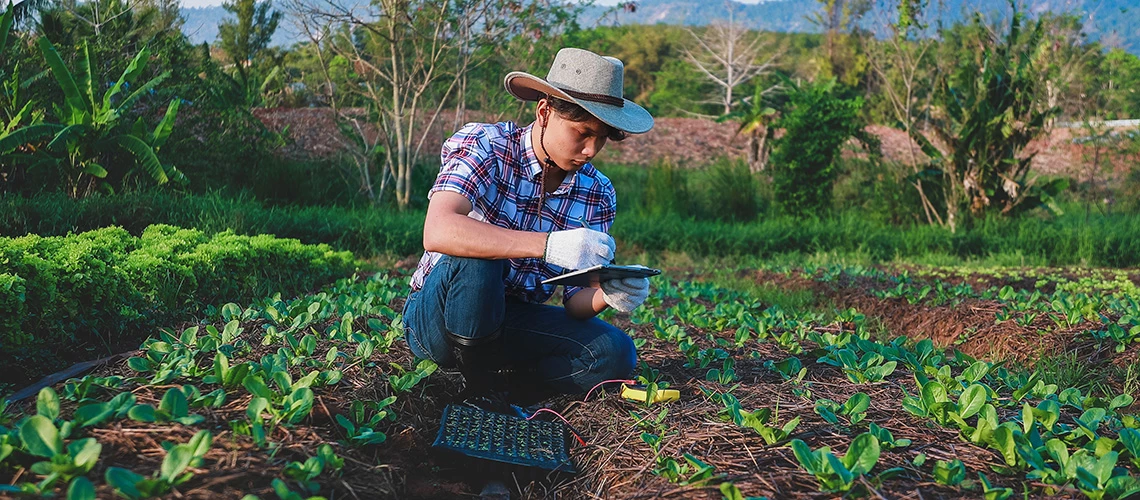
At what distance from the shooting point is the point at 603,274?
2.78 m

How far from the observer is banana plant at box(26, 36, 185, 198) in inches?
323

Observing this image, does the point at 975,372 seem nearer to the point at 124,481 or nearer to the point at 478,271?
the point at 478,271

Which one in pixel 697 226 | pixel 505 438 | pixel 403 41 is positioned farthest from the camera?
pixel 403 41

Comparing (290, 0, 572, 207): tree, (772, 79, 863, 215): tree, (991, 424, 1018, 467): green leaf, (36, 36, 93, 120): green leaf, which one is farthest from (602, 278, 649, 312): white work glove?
(772, 79, 863, 215): tree

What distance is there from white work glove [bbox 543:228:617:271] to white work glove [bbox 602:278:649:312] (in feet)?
0.72

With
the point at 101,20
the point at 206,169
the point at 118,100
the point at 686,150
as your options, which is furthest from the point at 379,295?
the point at 686,150

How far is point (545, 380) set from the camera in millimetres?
3387

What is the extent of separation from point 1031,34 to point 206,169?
1067cm

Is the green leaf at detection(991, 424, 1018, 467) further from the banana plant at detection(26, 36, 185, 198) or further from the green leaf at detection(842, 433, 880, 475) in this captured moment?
the banana plant at detection(26, 36, 185, 198)

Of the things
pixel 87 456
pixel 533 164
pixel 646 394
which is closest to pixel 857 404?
pixel 646 394

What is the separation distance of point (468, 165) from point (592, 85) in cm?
50

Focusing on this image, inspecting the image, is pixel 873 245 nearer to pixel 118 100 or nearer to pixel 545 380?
pixel 545 380

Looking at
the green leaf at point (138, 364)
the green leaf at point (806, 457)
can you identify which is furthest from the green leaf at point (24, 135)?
the green leaf at point (806, 457)

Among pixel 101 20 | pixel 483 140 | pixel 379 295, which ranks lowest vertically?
pixel 379 295
